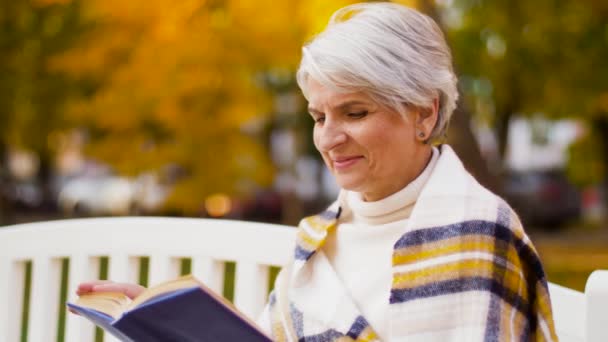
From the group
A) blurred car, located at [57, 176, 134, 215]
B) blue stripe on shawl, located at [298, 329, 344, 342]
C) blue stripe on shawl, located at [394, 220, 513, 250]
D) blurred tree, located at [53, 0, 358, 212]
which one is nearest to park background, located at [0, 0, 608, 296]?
blurred tree, located at [53, 0, 358, 212]

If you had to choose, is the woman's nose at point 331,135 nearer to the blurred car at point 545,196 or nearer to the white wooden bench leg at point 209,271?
the white wooden bench leg at point 209,271

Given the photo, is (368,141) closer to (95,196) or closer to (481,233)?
(481,233)

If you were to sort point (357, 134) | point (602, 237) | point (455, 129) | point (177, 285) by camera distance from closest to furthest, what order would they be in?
point (177, 285) < point (357, 134) < point (455, 129) < point (602, 237)

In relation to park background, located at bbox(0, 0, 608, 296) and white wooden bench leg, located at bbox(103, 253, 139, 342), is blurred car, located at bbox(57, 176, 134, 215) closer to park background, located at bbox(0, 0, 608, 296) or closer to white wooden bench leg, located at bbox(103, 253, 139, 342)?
park background, located at bbox(0, 0, 608, 296)

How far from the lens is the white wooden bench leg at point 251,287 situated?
260 centimetres

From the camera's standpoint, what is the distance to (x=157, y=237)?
273 cm

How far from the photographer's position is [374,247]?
6.59 ft

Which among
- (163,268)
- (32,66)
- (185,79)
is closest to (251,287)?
Result: (163,268)

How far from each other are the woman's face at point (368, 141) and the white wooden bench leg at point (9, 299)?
1.44 metres

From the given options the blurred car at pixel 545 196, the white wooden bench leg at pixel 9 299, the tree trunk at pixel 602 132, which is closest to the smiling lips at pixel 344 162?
the white wooden bench leg at pixel 9 299

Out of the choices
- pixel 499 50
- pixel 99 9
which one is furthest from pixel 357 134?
pixel 499 50

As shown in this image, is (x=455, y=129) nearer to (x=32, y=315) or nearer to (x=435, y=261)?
(x=32, y=315)

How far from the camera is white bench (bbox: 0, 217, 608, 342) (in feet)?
8.57

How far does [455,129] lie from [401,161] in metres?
2.94
